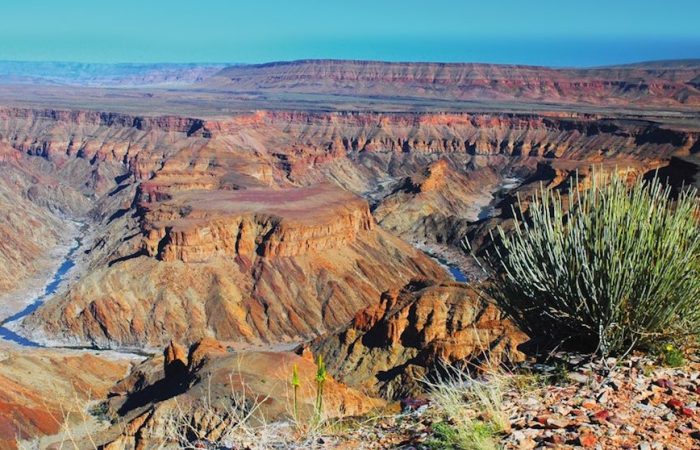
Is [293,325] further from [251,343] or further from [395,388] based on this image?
[395,388]

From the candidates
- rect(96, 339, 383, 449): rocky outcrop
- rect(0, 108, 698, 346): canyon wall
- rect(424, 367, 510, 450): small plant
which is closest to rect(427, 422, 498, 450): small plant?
rect(424, 367, 510, 450): small plant

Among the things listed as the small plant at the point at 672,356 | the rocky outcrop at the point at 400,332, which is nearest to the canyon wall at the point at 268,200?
the rocky outcrop at the point at 400,332

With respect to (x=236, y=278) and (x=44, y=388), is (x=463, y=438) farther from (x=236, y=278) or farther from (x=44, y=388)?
(x=236, y=278)

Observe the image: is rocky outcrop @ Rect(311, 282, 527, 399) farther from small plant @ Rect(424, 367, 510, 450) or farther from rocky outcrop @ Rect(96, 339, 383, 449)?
small plant @ Rect(424, 367, 510, 450)

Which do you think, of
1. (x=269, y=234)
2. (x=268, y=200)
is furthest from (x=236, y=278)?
(x=268, y=200)

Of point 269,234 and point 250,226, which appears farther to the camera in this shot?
point 250,226

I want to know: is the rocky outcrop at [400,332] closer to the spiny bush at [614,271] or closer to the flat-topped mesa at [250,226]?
the flat-topped mesa at [250,226]

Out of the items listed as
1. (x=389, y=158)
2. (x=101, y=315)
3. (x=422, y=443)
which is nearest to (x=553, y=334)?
(x=422, y=443)
